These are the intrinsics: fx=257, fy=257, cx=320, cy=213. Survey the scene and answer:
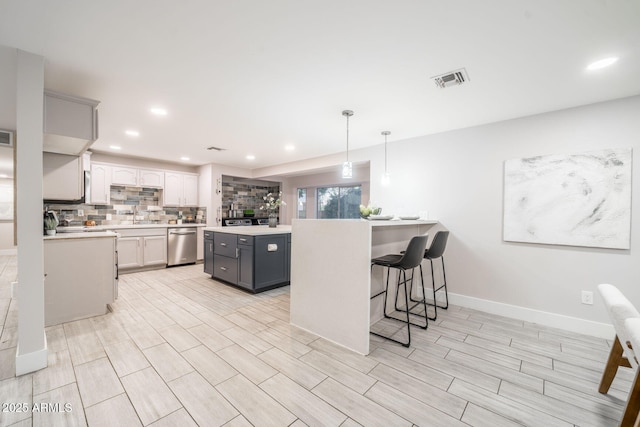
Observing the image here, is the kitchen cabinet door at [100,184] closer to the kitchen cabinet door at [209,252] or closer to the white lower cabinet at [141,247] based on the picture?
the white lower cabinet at [141,247]

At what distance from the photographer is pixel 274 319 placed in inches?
112

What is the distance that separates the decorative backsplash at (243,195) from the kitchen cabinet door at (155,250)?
1637 mm

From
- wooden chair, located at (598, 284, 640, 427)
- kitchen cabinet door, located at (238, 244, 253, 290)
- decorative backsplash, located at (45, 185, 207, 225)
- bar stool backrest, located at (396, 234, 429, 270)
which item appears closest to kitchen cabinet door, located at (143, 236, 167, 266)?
decorative backsplash, located at (45, 185, 207, 225)

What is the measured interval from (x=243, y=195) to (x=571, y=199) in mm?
6564

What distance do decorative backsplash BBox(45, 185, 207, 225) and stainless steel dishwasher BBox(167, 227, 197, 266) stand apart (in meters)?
0.59

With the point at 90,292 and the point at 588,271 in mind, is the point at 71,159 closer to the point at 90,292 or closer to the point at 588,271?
the point at 90,292

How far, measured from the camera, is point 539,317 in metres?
2.84

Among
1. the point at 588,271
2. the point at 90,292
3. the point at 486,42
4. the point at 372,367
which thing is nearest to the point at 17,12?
the point at 90,292

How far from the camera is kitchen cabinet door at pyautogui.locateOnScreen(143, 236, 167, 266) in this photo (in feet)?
16.4

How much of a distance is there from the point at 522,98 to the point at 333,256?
2.40 metres

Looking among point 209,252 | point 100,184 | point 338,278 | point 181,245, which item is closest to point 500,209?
point 338,278

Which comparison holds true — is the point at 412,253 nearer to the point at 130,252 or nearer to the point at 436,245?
the point at 436,245

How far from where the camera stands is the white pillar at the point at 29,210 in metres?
1.81

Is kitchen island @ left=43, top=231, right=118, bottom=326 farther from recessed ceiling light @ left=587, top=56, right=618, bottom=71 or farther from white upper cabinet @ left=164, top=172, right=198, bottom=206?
recessed ceiling light @ left=587, top=56, right=618, bottom=71
